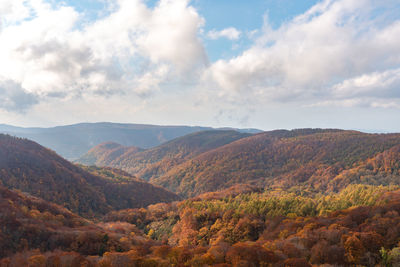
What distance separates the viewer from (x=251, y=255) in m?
46.0

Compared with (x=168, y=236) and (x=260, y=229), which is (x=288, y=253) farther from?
(x=168, y=236)

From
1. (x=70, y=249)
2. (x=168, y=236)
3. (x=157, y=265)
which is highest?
(x=157, y=265)

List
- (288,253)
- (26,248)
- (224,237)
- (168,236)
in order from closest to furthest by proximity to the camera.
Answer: (288,253) < (26,248) < (224,237) < (168,236)

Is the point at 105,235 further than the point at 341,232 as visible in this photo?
Yes

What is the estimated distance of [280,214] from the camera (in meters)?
111

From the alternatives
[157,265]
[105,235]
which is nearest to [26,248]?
[105,235]

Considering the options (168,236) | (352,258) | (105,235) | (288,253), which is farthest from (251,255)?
(168,236)

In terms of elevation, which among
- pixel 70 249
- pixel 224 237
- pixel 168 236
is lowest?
pixel 168 236

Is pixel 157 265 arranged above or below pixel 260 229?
above

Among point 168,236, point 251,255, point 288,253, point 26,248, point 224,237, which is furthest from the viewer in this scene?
point 168,236

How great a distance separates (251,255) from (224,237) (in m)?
54.2

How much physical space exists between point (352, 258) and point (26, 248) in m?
70.0

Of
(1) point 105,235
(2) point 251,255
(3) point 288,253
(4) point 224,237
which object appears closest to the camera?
(2) point 251,255

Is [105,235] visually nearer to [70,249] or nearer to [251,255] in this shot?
[70,249]
